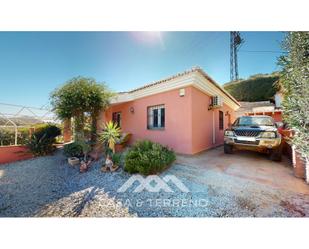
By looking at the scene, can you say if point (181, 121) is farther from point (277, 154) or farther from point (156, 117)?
point (277, 154)

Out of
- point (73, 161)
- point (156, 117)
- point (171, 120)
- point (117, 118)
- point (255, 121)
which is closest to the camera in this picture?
point (73, 161)

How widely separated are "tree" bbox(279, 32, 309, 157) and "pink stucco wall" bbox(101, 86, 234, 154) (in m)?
2.71

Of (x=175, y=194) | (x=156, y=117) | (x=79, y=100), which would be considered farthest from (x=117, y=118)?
(x=175, y=194)

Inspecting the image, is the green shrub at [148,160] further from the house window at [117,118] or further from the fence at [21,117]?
the fence at [21,117]

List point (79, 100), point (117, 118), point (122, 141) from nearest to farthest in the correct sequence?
1. point (79, 100)
2. point (122, 141)
3. point (117, 118)

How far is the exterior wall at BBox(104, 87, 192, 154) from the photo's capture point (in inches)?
211

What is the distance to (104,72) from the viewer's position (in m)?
5.65

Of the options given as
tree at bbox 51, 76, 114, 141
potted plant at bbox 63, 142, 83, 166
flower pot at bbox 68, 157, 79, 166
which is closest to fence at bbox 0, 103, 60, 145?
tree at bbox 51, 76, 114, 141

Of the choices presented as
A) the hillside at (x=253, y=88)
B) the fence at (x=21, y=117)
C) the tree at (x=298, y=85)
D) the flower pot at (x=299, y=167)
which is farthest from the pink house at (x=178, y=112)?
the hillside at (x=253, y=88)

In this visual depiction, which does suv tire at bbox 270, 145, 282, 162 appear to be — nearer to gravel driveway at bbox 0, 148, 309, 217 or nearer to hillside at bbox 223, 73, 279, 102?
gravel driveway at bbox 0, 148, 309, 217

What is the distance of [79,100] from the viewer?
19.9 feet

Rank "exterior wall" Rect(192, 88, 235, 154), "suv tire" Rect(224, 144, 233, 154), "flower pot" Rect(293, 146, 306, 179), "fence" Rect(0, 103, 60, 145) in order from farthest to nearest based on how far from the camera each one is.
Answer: "fence" Rect(0, 103, 60, 145)
"suv tire" Rect(224, 144, 233, 154)
"exterior wall" Rect(192, 88, 235, 154)
"flower pot" Rect(293, 146, 306, 179)

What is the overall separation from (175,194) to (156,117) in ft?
13.1
